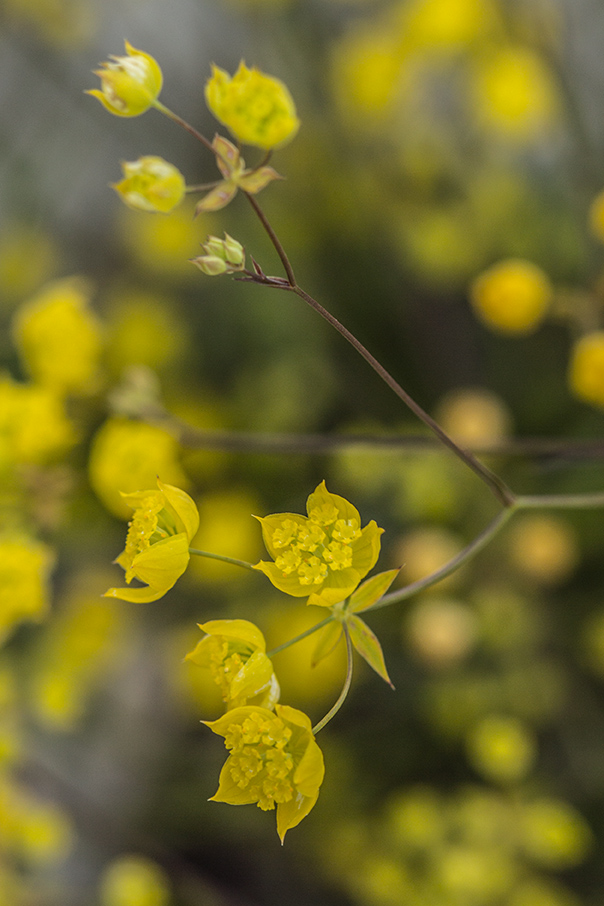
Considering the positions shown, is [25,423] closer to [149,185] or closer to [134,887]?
[149,185]

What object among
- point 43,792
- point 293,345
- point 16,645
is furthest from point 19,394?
point 43,792

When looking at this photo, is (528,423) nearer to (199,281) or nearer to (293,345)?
(293,345)

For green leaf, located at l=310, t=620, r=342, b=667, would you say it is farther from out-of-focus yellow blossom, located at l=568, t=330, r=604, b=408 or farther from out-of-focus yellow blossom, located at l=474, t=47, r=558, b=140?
out-of-focus yellow blossom, located at l=474, t=47, r=558, b=140

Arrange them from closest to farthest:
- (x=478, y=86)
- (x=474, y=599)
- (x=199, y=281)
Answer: (x=474, y=599), (x=478, y=86), (x=199, y=281)

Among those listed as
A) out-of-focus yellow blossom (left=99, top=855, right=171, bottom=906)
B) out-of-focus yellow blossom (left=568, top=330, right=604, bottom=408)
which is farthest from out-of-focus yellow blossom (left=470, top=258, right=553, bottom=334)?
out-of-focus yellow blossom (left=99, top=855, right=171, bottom=906)

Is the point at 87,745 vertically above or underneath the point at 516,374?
underneath

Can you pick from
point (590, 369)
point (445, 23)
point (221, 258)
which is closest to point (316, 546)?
point (221, 258)

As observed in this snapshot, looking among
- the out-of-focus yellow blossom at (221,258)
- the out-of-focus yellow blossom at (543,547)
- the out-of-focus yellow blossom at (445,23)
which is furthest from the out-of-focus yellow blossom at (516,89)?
the out-of-focus yellow blossom at (221,258)
